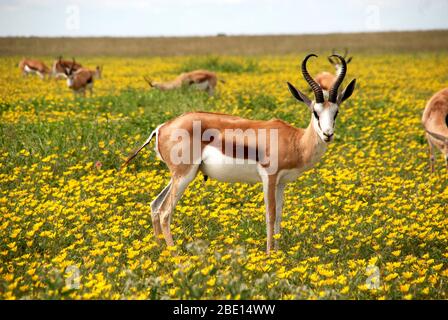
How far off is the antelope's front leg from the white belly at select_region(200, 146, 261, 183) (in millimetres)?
172

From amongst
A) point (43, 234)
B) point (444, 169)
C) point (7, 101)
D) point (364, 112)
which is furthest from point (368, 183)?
point (7, 101)

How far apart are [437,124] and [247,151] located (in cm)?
465

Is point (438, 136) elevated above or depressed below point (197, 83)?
below

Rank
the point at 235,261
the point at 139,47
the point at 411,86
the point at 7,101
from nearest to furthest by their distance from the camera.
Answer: the point at 235,261 < the point at 7,101 < the point at 411,86 < the point at 139,47

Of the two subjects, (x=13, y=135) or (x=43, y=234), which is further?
(x=13, y=135)

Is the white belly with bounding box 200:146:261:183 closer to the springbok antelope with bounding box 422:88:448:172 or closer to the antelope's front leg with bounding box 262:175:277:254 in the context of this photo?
the antelope's front leg with bounding box 262:175:277:254

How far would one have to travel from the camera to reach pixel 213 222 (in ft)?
25.3

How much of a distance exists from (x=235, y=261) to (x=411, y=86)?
17198mm

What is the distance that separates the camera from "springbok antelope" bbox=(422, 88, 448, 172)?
31.6 ft

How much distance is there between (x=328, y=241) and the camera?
697cm

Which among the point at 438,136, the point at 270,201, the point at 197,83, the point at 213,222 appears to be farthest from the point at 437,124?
the point at 197,83

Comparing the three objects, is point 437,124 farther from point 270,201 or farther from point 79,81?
point 79,81

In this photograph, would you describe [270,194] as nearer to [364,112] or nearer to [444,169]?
[444,169]

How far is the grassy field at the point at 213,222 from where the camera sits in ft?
17.9
